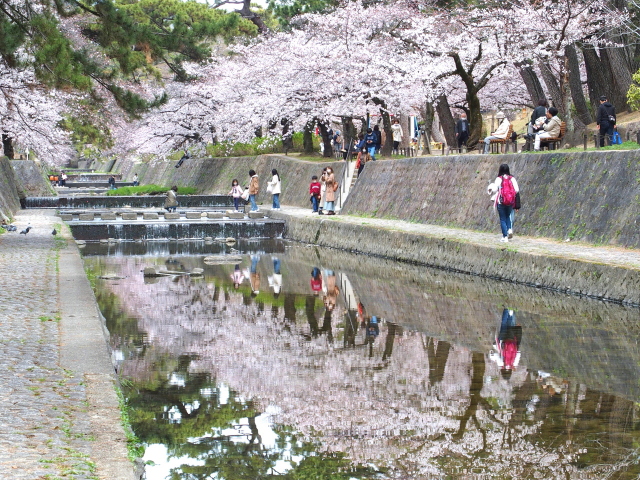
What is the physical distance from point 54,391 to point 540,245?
41.8 feet

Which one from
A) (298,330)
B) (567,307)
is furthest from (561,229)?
(298,330)

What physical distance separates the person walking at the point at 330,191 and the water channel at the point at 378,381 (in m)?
13.4

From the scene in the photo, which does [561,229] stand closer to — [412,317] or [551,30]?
[412,317]

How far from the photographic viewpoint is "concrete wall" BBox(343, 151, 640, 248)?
17.8m

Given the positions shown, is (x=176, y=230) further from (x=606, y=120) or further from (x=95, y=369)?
(x=95, y=369)

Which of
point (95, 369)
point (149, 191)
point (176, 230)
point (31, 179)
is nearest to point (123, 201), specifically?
point (149, 191)

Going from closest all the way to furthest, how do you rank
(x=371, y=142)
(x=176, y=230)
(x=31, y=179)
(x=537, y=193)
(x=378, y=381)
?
(x=378, y=381) < (x=537, y=193) < (x=176, y=230) < (x=371, y=142) < (x=31, y=179)

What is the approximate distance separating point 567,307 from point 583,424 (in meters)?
6.96

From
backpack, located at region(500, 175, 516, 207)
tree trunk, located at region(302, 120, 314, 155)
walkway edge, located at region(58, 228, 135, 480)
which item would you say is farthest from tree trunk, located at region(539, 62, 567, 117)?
walkway edge, located at region(58, 228, 135, 480)

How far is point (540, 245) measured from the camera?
18.3 meters

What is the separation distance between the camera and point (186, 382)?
379 inches

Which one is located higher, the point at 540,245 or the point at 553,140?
the point at 553,140

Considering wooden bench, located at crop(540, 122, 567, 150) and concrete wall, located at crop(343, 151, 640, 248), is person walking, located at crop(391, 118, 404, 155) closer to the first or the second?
concrete wall, located at crop(343, 151, 640, 248)

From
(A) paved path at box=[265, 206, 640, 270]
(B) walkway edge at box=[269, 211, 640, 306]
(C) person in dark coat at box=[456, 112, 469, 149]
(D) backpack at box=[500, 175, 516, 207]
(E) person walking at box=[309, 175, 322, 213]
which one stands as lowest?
(B) walkway edge at box=[269, 211, 640, 306]
